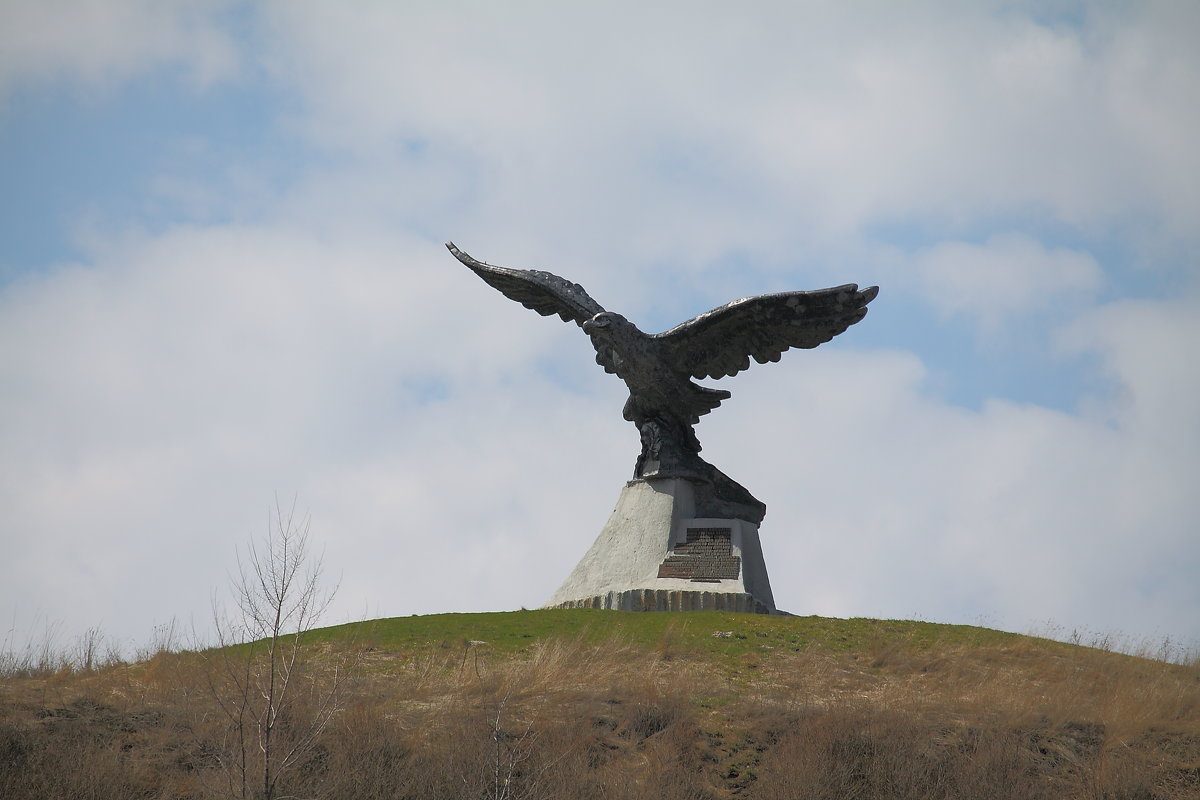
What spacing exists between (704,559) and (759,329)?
402 centimetres

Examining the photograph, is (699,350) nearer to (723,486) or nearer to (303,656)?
(723,486)

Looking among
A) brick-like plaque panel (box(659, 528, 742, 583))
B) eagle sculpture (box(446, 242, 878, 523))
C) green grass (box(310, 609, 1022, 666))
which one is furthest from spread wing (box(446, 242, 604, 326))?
green grass (box(310, 609, 1022, 666))

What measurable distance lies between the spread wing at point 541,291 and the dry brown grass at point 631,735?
26.3ft

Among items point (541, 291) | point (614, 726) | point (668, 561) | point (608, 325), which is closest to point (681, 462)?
point (668, 561)

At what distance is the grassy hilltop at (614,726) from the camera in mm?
12633

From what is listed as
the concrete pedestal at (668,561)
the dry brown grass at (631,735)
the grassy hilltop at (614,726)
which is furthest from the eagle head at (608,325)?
the dry brown grass at (631,735)

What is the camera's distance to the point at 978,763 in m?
13.0

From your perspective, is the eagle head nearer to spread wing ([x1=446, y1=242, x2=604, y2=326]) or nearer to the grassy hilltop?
spread wing ([x1=446, y1=242, x2=604, y2=326])

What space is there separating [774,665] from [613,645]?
7.27ft

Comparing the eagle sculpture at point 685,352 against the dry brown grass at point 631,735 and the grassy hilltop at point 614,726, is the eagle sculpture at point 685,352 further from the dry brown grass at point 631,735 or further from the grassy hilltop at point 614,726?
the dry brown grass at point 631,735

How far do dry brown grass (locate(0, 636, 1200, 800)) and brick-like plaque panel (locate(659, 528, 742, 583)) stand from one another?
4.37 meters

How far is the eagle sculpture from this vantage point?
2081 cm

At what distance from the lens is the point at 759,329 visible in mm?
21328

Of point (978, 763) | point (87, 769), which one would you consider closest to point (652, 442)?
point (978, 763)
